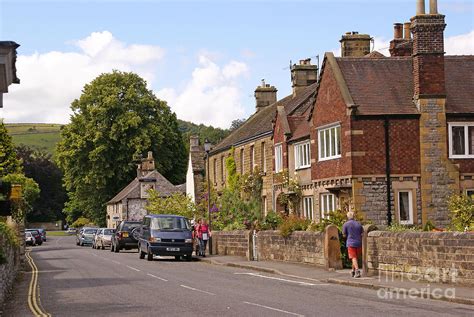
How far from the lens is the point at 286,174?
42.5 m

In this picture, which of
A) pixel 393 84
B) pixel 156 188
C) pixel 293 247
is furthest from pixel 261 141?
pixel 156 188

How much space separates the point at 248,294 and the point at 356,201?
15576 mm

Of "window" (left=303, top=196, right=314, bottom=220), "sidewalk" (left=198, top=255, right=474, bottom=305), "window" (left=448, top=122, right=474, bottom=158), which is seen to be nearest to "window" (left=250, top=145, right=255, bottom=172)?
"window" (left=303, top=196, right=314, bottom=220)

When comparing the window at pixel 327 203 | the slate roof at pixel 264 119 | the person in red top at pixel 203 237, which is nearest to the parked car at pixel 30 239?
the slate roof at pixel 264 119

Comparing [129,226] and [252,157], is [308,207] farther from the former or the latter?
[129,226]

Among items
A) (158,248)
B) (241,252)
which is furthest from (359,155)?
A: (158,248)

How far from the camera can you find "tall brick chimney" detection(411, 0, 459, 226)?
34.2 metres

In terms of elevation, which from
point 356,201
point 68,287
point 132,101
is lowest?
point 68,287

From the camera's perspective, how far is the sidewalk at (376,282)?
17.6 metres

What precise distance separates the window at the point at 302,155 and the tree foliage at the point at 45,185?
260ft

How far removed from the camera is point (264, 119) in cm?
5188

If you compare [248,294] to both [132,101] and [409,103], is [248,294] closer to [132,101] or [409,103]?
[409,103]

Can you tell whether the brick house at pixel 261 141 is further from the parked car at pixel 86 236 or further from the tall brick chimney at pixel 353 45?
the parked car at pixel 86 236

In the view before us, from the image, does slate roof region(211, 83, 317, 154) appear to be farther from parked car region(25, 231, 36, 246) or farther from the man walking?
the man walking
